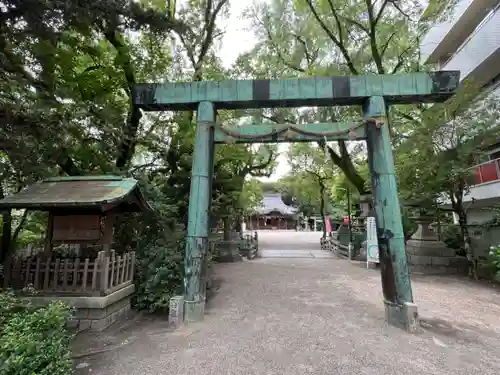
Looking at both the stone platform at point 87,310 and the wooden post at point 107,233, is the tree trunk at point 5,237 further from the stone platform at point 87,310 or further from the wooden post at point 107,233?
the wooden post at point 107,233

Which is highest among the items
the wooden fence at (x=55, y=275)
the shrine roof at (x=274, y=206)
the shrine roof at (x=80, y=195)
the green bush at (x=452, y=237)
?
the shrine roof at (x=274, y=206)

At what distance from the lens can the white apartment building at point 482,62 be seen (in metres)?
12.1

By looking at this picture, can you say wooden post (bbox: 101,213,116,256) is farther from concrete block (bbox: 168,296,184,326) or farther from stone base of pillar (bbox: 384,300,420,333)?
stone base of pillar (bbox: 384,300,420,333)

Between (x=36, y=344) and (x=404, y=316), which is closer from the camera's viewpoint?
(x=36, y=344)

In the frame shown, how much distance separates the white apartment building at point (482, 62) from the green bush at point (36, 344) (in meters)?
13.7

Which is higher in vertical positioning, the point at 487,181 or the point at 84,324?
the point at 487,181

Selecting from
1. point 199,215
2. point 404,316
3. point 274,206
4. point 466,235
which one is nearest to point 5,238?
point 199,215

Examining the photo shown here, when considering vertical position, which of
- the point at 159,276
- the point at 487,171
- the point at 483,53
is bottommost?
the point at 159,276

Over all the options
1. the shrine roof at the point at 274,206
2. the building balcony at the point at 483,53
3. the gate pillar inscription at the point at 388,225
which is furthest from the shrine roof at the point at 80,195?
the shrine roof at the point at 274,206

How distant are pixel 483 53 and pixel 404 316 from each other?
14294mm

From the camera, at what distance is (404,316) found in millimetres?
4727

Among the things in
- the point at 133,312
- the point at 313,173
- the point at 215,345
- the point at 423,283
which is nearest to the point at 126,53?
the point at 133,312

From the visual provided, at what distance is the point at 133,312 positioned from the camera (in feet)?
20.4

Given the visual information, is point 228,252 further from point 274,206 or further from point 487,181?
point 274,206
